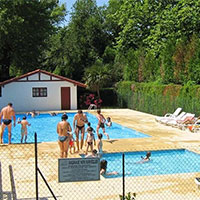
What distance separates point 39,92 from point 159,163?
2023cm

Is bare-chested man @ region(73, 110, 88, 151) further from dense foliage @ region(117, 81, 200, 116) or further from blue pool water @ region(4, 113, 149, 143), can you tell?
dense foliage @ region(117, 81, 200, 116)

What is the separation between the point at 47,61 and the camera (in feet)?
142

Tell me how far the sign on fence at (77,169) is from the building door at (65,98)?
2608 centimetres

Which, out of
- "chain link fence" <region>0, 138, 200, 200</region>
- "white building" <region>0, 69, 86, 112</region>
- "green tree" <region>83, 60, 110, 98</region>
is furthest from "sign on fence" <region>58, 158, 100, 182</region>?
"green tree" <region>83, 60, 110, 98</region>

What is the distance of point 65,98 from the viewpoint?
32.3 meters

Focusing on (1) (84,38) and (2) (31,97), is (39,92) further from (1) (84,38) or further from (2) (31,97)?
(1) (84,38)

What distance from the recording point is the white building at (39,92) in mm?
31359

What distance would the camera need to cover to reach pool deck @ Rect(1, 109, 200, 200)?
892 centimetres

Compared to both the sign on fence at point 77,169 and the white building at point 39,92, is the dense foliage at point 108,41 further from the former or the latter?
the sign on fence at point 77,169

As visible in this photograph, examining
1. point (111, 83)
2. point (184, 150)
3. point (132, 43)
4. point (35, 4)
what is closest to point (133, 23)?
point (132, 43)

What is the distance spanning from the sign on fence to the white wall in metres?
25.9

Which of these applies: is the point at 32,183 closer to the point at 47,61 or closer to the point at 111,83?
the point at 111,83

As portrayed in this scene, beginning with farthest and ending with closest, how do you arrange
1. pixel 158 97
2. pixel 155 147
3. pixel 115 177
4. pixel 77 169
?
pixel 158 97, pixel 155 147, pixel 115 177, pixel 77 169

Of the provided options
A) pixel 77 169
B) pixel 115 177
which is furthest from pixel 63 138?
pixel 77 169
